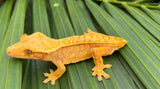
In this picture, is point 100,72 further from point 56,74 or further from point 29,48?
point 29,48

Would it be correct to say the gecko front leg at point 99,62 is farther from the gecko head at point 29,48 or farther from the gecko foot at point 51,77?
the gecko head at point 29,48

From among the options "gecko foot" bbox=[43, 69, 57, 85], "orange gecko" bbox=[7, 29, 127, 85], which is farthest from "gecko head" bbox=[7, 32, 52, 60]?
"gecko foot" bbox=[43, 69, 57, 85]

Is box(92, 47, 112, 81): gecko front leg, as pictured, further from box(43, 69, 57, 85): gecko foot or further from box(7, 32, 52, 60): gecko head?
box(7, 32, 52, 60): gecko head

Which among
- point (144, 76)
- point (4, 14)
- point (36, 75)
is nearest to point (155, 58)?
point (144, 76)

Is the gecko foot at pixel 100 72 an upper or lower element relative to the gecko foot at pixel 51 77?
upper

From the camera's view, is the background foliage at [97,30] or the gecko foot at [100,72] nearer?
the background foliage at [97,30]

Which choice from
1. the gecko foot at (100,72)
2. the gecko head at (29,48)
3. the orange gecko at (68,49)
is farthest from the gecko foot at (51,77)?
the gecko foot at (100,72)

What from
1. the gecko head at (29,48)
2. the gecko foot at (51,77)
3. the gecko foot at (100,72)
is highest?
the gecko head at (29,48)

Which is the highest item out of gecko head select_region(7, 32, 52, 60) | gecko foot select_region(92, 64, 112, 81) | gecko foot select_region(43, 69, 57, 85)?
gecko head select_region(7, 32, 52, 60)
